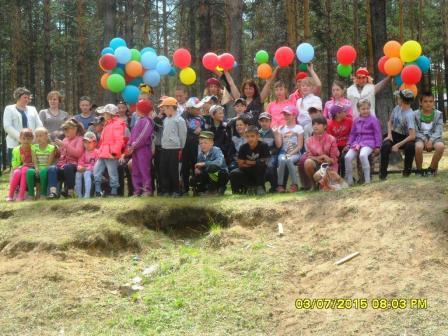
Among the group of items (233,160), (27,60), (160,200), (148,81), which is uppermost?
(27,60)

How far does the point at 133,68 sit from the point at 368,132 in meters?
4.27

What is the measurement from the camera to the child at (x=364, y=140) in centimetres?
725

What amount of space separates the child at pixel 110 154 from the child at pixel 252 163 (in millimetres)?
1866

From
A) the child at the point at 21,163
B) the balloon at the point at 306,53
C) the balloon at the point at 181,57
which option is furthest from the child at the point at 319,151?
the child at the point at 21,163

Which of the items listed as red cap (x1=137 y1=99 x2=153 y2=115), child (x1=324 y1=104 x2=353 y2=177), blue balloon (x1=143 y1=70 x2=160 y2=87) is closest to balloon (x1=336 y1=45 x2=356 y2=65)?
child (x1=324 y1=104 x2=353 y2=177)

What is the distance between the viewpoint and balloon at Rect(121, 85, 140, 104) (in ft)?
30.2

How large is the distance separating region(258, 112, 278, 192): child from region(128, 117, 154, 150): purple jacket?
1.70 m

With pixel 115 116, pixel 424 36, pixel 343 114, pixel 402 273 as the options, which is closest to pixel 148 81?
pixel 115 116

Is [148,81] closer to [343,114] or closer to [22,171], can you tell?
[22,171]

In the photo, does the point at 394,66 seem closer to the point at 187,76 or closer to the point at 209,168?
the point at 209,168

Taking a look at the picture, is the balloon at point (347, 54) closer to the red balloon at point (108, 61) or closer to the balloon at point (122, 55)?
the balloon at point (122, 55)

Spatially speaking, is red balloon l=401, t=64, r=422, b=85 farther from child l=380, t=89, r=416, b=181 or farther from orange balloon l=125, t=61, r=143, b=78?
orange balloon l=125, t=61, r=143, b=78

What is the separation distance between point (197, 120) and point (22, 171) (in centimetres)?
296

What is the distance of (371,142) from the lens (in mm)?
7320
